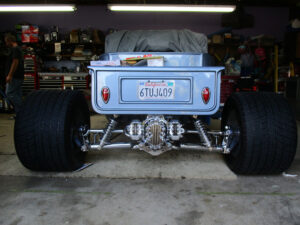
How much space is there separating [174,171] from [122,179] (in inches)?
22.8

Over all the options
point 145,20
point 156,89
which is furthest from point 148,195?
point 145,20

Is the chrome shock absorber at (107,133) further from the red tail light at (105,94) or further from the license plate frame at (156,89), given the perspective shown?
the license plate frame at (156,89)

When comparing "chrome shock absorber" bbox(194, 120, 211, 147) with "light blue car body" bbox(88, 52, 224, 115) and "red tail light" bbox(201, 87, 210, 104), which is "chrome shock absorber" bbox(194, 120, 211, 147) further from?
"red tail light" bbox(201, 87, 210, 104)

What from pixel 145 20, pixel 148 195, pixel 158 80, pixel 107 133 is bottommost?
pixel 148 195

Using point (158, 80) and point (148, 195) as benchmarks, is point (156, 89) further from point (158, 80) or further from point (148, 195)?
point (148, 195)

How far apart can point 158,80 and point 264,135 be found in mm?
1118

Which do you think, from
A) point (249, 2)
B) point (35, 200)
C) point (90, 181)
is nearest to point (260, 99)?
point (90, 181)

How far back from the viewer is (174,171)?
2.82 meters

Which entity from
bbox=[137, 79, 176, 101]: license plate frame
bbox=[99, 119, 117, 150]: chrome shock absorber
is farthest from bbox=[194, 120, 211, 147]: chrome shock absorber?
bbox=[99, 119, 117, 150]: chrome shock absorber

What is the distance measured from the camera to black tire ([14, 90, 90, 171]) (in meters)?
2.48

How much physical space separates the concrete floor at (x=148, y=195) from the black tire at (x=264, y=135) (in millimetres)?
178

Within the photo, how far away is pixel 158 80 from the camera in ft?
8.12

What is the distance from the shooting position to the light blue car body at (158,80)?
2.46 meters

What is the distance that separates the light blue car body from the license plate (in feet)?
0.06
